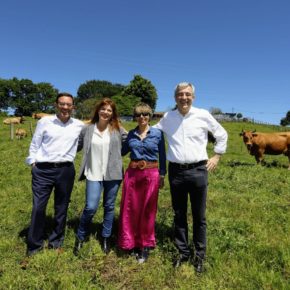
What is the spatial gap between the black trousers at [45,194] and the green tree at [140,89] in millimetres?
→ 76822

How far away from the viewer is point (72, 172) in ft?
19.3

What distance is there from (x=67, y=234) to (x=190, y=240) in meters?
2.35

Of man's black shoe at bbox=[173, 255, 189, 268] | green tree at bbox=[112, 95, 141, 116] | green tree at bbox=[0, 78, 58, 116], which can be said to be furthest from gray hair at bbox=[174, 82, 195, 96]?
green tree at bbox=[0, 78, 58, 116]

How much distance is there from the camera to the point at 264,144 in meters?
16.7

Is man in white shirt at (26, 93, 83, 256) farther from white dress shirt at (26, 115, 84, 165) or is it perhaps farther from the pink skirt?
the pink skirt

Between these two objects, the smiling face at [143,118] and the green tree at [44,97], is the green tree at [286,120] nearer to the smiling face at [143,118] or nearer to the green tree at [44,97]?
the green tree at [44,97]

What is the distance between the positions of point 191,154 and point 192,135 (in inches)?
11.6

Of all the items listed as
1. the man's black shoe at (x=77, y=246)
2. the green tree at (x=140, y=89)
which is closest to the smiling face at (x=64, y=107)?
the man's black shoe at (x=77, y=246)

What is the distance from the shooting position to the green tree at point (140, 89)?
270 ft

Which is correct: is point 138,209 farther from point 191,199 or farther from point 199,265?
point 199,265

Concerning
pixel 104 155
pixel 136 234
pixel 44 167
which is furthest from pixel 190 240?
pixel 44 167

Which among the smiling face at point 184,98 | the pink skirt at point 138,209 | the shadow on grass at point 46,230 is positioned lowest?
the shadow on grass at point 46,230

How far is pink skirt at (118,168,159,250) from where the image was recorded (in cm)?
571

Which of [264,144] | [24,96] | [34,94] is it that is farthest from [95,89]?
[264,144]
